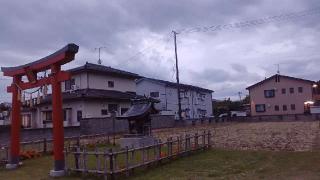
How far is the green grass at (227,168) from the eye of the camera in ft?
40.6

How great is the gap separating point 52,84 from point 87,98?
80.5 ft

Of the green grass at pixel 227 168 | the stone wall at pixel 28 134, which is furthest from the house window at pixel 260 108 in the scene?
the green grass at pixel 227 168

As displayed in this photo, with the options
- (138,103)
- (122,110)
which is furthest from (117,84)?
(138,103)

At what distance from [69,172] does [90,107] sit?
26.5 m

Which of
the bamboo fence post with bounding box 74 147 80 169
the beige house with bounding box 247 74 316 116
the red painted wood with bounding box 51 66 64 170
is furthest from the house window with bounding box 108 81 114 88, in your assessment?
the beige house with bounding box 247 74 316 116

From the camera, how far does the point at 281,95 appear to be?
6544 cm

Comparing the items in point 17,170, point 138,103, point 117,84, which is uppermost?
point 117,84

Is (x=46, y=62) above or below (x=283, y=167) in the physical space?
above

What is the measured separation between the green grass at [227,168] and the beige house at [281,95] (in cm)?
5012

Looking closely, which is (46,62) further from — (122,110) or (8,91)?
(122,110)

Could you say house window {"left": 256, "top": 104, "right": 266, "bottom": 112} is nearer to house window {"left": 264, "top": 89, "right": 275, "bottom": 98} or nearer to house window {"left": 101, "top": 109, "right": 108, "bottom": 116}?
house window {"left": 264, "top": 89, "right": 275, "bottom": 98}

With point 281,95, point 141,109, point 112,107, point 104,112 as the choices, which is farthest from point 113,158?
point 281,95

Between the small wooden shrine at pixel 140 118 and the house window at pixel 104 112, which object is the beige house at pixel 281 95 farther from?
the small wooden shrine at pixel 140 118

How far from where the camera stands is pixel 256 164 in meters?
14.5
